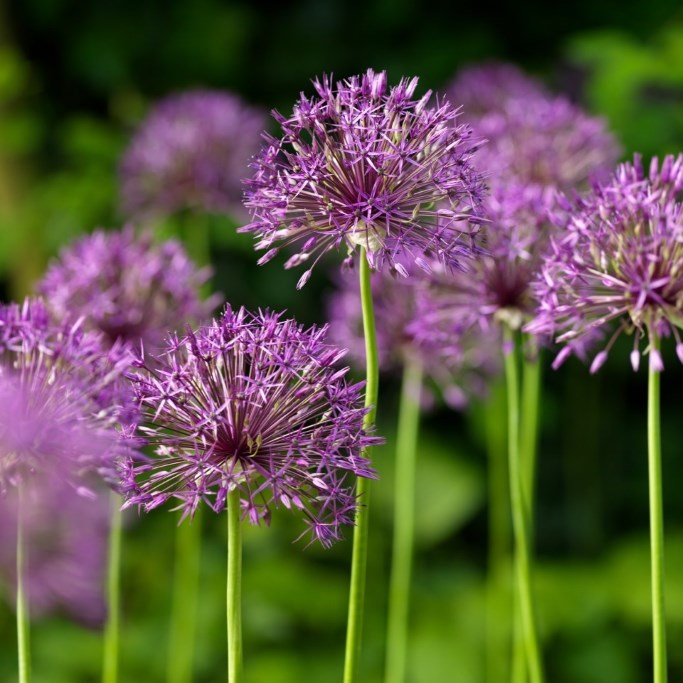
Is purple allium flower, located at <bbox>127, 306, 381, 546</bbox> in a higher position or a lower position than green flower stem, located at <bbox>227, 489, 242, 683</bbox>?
higher

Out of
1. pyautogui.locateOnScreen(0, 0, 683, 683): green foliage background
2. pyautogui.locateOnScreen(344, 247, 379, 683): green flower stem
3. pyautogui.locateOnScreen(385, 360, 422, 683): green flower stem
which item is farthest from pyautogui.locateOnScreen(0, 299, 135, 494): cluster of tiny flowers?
pyautogui.locateOnScreen(0, 0, 683, 683): green foliage background

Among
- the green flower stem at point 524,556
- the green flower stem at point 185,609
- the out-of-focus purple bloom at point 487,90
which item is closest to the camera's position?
the green flower stem at point 524,556

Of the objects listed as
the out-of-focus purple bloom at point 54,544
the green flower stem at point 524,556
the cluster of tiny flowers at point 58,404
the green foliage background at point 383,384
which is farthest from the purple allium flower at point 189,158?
the out-of-focus purple bloom at point 54,544

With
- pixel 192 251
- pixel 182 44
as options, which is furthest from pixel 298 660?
pixel 182 44

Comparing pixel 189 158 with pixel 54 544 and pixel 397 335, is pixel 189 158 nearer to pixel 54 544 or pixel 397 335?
pixel 397 335

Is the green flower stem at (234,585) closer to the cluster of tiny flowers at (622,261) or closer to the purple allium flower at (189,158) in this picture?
the cluster of tiny flowers at (622,261)

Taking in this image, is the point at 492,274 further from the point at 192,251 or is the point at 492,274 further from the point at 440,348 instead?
the point at 192,251

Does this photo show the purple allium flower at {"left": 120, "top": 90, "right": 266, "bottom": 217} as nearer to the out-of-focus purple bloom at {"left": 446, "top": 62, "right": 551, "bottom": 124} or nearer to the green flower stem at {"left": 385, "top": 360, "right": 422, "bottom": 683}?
the out-of-focus purple bloom at {"left": 446, "top": 62, "right": 551, "bottom": 124}
